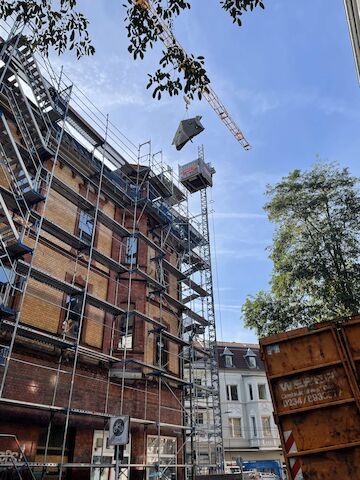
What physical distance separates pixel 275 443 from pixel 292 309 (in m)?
26.1

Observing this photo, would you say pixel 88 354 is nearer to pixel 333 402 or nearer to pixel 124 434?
pixel 124 434

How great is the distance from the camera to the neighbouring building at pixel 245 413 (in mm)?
36062

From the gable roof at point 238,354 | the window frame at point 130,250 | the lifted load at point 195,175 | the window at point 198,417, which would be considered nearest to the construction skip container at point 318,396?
the window frame at point 130,250

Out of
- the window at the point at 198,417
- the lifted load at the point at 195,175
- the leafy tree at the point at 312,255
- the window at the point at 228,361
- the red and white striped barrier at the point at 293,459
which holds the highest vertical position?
the lifted load at the point at 195,175

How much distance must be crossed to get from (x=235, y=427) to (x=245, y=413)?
1633 mm

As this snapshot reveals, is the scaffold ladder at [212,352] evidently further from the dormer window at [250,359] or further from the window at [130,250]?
the dormer window at [250,359]

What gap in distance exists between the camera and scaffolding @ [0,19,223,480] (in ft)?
37.1

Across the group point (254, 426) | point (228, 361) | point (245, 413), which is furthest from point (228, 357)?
point (254, 426)

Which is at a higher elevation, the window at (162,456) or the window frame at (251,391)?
the window frame at (251,391)

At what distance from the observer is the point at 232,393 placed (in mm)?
39375

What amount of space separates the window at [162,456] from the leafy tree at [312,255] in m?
6.03

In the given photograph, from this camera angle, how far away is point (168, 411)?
1669cm

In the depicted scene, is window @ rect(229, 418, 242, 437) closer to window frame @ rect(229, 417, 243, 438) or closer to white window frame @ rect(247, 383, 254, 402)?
window frame @ rect(229, 417, 243, 438)

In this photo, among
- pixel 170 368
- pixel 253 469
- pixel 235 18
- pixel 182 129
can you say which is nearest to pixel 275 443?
pixel 253 469
